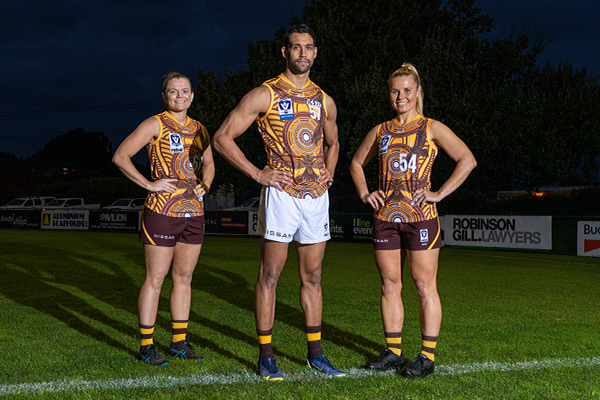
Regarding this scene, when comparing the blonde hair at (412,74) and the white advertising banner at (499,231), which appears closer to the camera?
the blonde hair at (412,74)

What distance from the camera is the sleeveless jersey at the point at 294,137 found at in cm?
388

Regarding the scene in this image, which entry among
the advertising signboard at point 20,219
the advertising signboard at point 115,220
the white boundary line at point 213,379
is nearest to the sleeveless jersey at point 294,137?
the white boundary line at point 213,379

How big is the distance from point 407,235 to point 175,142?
83.8 inches

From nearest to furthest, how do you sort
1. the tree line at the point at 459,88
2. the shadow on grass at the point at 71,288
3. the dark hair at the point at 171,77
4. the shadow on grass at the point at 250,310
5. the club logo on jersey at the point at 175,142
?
1. the club logo on jersey at the point at 175,142
2. the dark hair at the point at 171,77
3. the shadow on grass at the point at 250,310
4. the shadow on grass at the point at 71,288
5. the tree line at the point at 459,88

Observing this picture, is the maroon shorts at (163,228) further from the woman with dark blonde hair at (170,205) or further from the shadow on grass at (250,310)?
the shadow on grass at (250,310)

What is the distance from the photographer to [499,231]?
1659 centimetres

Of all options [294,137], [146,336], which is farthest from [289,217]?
[146,336]

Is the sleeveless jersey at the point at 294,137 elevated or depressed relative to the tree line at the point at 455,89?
depressed

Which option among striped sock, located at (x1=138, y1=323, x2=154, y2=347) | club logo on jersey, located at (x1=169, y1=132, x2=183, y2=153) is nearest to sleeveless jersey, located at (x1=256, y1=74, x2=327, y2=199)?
club logo on jersey, located at (x1=169, y1=132, x2=183, y2=153)

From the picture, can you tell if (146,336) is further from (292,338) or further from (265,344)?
(292,338)

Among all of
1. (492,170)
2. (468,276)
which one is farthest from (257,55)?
(468,276)

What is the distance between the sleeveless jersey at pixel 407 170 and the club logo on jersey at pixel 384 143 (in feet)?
0.05

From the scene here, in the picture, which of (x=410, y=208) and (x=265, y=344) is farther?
(x=410, y=208)

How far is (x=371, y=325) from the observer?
582 cm
